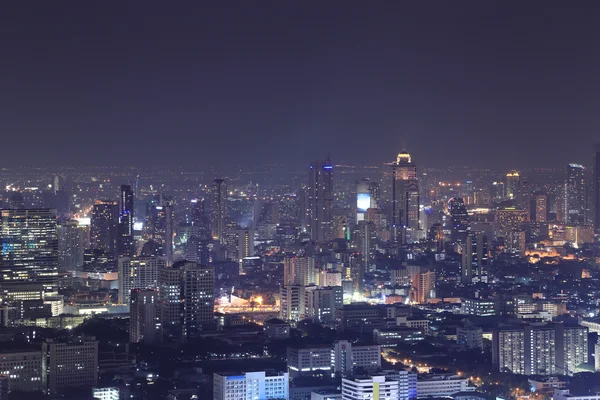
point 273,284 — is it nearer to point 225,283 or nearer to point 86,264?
point 225,283

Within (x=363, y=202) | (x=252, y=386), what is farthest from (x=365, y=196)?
(x=252, y=386)

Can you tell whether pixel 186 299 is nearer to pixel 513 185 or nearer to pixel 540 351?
pixel 540 351

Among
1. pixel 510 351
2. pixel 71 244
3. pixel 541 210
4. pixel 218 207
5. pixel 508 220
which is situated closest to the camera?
pixel 510 351

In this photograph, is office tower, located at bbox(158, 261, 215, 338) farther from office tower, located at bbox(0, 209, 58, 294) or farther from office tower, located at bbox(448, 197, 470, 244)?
office tower, located at bbox(448, 197, 470, 244)

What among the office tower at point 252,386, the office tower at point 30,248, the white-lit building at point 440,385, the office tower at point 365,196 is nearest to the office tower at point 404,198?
the office tower at point 365,196

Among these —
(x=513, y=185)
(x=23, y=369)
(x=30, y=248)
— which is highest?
(x=513, y=185)
